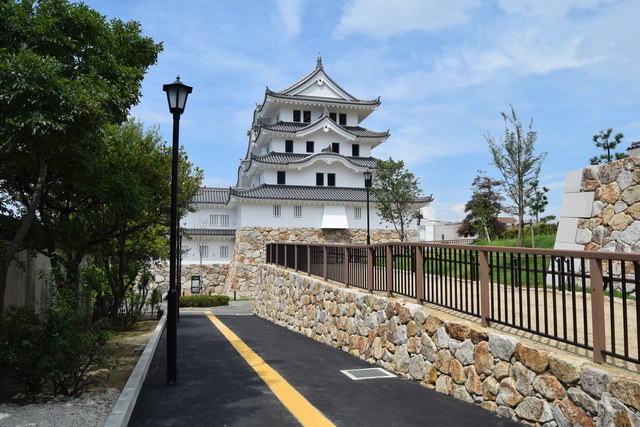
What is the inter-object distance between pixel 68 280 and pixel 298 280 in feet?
22.2

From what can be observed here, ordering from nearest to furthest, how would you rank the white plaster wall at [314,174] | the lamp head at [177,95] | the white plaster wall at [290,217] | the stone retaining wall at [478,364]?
the stone retaining wall at [478,364], the lamp head at [177,95], the white plaster wall at [290,217], the white plaster wall at [314,174]

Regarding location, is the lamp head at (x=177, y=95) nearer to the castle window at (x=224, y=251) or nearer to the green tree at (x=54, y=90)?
the green tree at (x=54, y=90)

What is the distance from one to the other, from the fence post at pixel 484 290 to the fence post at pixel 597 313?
1697mm

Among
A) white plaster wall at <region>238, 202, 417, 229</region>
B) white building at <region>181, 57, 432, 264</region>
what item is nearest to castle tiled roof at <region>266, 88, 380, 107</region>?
white building at <region>181, 57, 432, 264</region>

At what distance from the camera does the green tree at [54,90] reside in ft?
18.6

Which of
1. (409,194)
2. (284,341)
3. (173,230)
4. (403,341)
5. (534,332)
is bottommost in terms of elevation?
(284,341)

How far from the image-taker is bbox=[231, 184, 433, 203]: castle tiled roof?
3531cm

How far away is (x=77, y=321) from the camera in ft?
22.4

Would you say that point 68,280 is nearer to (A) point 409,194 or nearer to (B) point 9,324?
(B) point 9,324

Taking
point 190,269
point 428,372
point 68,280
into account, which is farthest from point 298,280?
point 190,269

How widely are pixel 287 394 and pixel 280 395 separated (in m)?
0.10

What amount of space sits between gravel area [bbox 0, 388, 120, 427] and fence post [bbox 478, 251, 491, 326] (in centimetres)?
508

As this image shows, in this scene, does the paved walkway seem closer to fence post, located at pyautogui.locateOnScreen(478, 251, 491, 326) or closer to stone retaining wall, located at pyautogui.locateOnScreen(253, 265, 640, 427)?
stone retaining wall, located at pyautogui.locateOnScreen(253, 265, 640, 427)

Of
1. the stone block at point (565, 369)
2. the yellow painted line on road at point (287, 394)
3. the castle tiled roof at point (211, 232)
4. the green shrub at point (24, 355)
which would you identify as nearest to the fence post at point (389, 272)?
the yellow painted line on road at point (287, 394)
